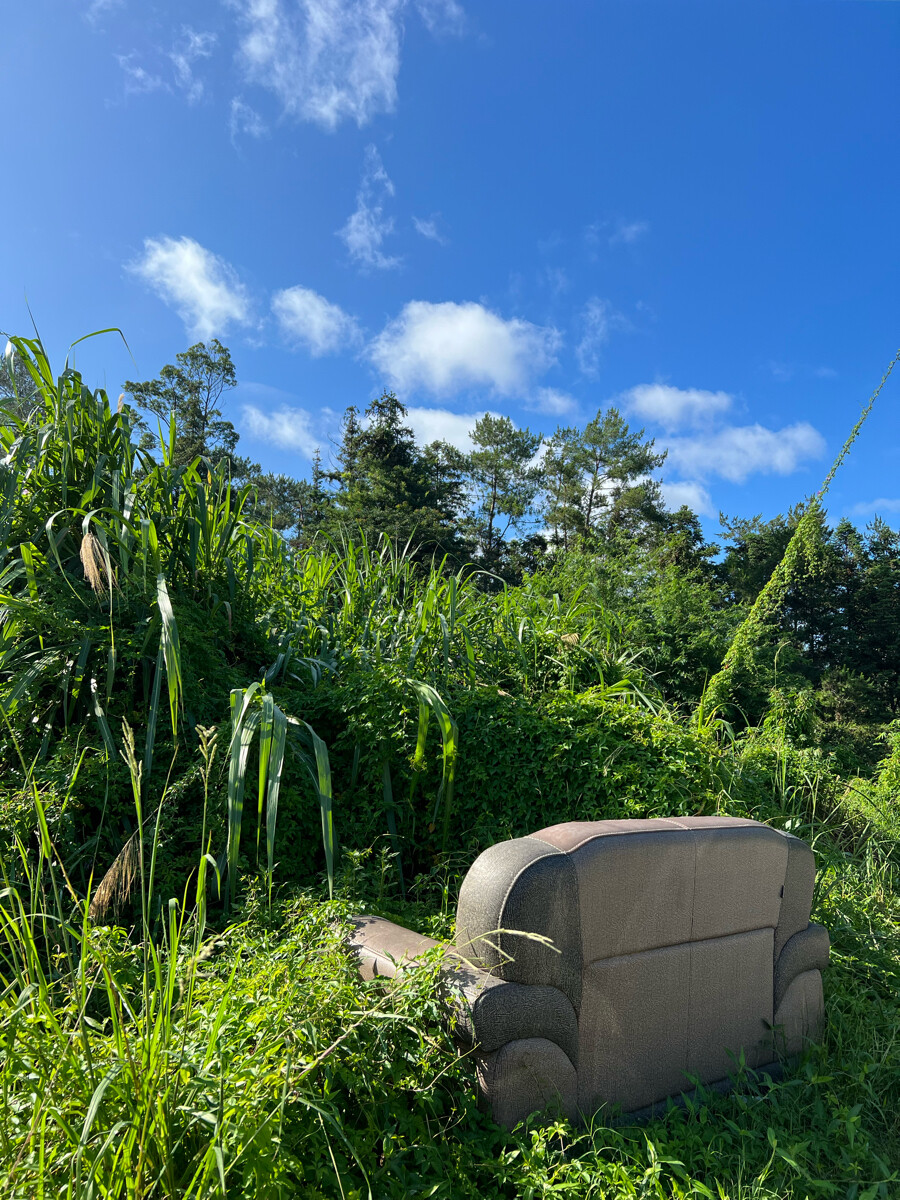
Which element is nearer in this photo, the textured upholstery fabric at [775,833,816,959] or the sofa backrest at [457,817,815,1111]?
the sofa backrest at [457,817,815,1111]

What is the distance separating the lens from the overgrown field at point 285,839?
1.19 meters

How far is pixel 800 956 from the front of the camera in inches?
93.7

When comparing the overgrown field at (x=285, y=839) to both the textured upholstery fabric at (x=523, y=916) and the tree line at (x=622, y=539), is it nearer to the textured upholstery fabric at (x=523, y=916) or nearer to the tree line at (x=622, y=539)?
the textured upholstery fabric at (x=523, y=916)

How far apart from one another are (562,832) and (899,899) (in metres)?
2.88

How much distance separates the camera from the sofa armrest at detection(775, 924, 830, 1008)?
2.32 m

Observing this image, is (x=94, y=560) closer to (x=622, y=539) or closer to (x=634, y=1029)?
(x=634, y=1029)

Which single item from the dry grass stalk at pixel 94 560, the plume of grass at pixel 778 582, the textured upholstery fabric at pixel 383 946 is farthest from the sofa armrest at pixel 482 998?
the plume of grass at pixel 778 582

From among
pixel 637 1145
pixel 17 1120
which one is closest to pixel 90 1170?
pixel 17 1120

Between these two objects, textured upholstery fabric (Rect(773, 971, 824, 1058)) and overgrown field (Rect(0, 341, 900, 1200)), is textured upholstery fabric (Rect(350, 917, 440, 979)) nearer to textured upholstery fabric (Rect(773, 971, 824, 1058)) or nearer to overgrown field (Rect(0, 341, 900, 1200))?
overgrown field (Rect(0, 341, 900, 1200))

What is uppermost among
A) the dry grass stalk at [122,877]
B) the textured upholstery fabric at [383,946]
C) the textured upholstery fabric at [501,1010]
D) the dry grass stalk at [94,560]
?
the dry grass stalk at [94,560]

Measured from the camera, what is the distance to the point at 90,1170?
38.3 inches

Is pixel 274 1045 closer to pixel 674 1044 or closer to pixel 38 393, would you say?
pixel 674 1044

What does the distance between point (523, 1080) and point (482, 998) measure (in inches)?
9.0

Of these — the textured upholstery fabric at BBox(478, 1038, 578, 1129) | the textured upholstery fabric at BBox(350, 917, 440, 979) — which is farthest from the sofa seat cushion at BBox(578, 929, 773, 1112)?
the textured upholstery fabric at BBox(350, 917, 440, 979)
